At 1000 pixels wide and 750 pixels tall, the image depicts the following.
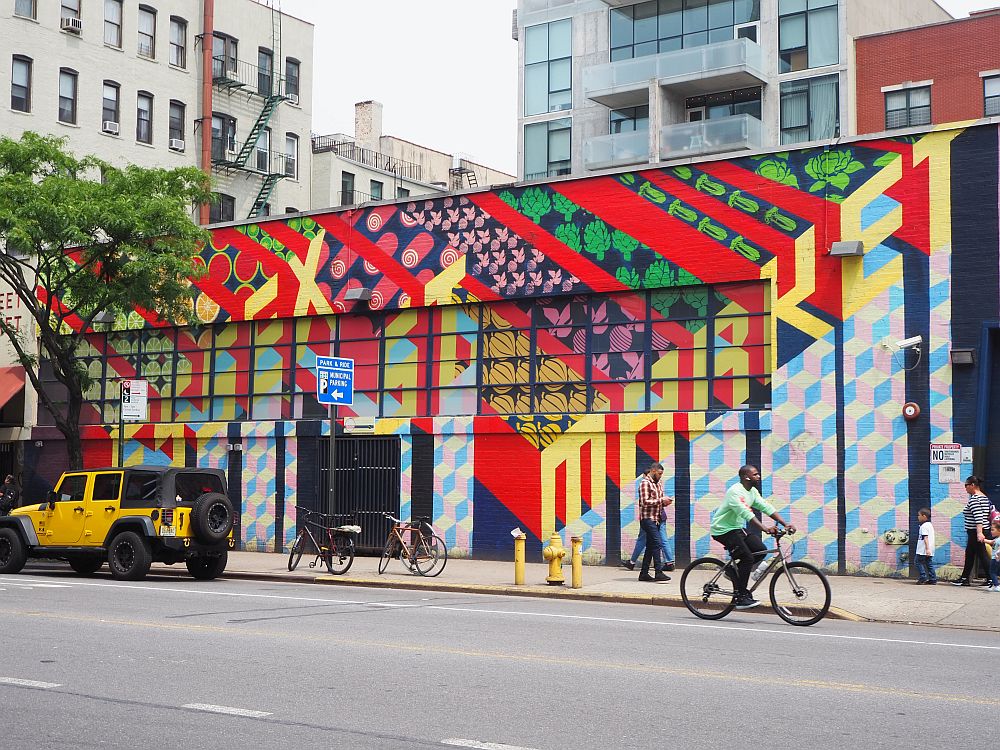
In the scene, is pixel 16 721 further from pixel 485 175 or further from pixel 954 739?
pixel 485 175

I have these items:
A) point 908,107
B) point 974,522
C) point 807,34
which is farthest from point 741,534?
point 807,34

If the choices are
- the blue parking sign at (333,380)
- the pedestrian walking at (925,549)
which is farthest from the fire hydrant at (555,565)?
the pedestrian walking at (925,549)

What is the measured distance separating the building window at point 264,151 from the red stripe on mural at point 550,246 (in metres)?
30.0

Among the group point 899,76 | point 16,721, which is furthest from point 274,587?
point 899,76

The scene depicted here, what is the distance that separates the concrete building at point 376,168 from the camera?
57.7 meters

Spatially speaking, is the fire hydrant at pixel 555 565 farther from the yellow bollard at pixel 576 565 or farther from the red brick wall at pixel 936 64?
the red brick wall at pixel 936 64

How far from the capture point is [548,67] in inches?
2016

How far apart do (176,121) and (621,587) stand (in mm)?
37436

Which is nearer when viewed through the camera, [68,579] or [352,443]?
[68,579]

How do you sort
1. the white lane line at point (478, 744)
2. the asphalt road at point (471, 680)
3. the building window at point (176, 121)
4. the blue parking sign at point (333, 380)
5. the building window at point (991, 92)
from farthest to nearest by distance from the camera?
the building window at point (176, 121)
the building window at point (991, 92)
the blue parking sign at point (333, 380)
the asphalt road at point (471, 680)
the white lane line at point (478, 744)

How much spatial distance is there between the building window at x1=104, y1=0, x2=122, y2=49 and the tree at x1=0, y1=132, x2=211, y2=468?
22.2 meters

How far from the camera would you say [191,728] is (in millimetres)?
7492

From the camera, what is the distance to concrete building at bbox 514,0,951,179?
142 ft

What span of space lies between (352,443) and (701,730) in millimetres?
18604
